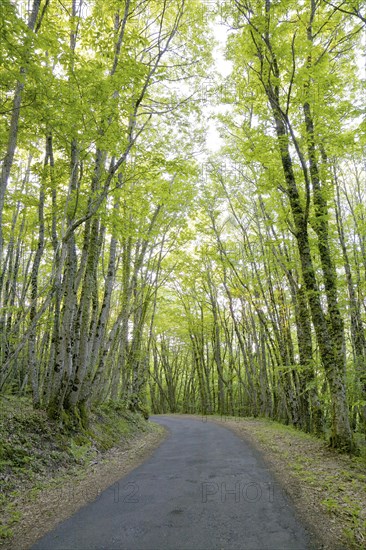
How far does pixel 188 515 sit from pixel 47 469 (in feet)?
11.0

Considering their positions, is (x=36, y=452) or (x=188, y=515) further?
(x=36, y=452)

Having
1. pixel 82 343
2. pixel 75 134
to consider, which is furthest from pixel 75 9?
pixel 82 343

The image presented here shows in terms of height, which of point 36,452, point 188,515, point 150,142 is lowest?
point 188,515

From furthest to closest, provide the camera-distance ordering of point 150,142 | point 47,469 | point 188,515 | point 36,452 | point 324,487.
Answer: point 150,142 < point 36,452 < point 47,469 < point 324,487 < point 188,515

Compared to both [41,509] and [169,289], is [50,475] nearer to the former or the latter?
[41,509]

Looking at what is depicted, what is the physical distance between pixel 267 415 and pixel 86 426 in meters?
12.3

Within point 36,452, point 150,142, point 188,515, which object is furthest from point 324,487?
point 150,142

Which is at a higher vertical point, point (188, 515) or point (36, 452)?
point (36, 452)

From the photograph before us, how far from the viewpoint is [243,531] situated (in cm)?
369

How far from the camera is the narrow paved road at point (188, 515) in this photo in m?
3.50

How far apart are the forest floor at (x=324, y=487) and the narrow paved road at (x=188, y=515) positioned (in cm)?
22

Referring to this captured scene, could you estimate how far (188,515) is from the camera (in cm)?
415

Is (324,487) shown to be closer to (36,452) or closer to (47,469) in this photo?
(47,469)

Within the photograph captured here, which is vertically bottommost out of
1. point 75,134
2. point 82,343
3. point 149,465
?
point 149,465
